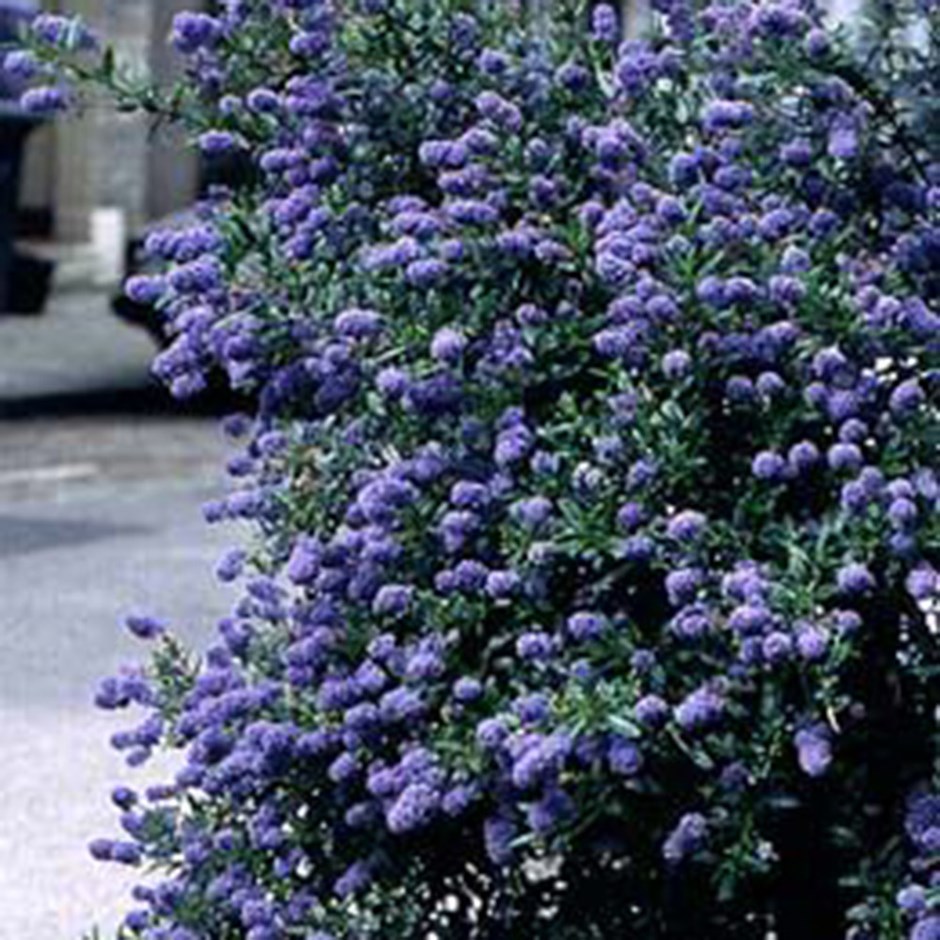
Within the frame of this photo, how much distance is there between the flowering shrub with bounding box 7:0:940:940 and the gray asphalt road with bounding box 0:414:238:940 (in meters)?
1.94

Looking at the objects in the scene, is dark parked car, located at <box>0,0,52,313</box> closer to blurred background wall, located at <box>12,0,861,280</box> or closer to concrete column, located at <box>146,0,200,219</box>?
concrete column, located at <box>146,0,200,219</box>

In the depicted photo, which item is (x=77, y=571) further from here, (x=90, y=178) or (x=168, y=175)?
(x=90, y=178)

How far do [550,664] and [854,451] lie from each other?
0.46 metres

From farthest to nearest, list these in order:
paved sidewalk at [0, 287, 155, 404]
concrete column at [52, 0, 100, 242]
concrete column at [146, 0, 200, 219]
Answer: concrete column at [52, 0, 100, 242] → concrete column at [146, 0, 200, 219] → paved sidewalk at [0, 287, 155, 404]

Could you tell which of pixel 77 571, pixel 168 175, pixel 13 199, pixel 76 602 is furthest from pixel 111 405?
pixel 76 602

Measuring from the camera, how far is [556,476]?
16.3ft

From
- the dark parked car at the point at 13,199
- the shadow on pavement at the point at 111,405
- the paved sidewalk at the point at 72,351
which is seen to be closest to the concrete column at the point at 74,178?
the paved sidewalk at the point at 72,351

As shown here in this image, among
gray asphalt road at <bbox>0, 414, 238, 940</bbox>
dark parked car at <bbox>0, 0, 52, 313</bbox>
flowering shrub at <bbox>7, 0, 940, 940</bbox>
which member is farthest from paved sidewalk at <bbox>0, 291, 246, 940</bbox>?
flowering shrub at <bbox>7, 0, 940, 940</bbox>

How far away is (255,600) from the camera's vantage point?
5.57m

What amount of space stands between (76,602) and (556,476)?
7067 millimetres

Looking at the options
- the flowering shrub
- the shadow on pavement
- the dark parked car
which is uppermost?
the flowering shrub

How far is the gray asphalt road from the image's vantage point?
7.81 m

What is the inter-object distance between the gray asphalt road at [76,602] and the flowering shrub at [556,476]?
1944 millimetres

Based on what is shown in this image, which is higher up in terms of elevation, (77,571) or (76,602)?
(76,602)
